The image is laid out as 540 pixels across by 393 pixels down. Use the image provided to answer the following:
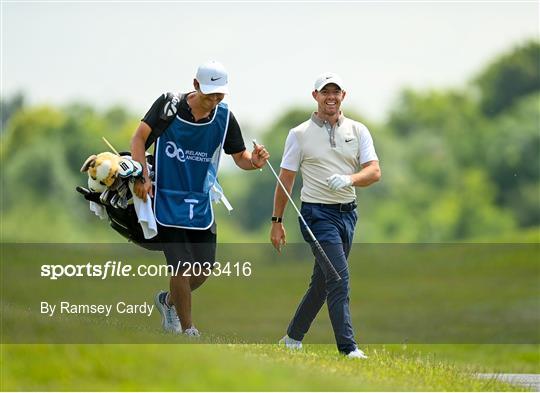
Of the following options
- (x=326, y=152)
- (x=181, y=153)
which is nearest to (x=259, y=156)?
(x=326, y=152)

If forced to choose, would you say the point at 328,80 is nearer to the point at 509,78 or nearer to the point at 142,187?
the point at 142,187

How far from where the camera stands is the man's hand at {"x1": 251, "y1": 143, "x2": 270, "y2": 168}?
47.4 feet

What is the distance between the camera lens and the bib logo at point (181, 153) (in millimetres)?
14414

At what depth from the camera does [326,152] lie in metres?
14.6

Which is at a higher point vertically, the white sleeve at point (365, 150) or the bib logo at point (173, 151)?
the white sleeve at point (365, 150)

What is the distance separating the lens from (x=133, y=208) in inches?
577

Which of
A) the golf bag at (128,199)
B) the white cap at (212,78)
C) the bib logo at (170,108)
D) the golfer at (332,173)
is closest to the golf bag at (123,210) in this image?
the golf bag at (128,199)

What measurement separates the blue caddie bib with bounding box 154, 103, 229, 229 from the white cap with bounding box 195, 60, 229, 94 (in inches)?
18.2

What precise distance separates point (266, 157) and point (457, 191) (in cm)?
13460

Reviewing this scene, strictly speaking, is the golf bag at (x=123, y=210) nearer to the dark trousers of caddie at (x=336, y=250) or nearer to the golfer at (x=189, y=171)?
the golfer at (x=189, y=171)

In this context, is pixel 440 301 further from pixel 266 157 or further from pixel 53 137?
pixel 53 137

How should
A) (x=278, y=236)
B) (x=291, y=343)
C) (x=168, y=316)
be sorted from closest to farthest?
(x=278, y=236) → (x=168, y=316) → (x=291, y=343)

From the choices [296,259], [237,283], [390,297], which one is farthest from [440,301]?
[296,259]

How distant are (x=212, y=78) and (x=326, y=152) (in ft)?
4.65
